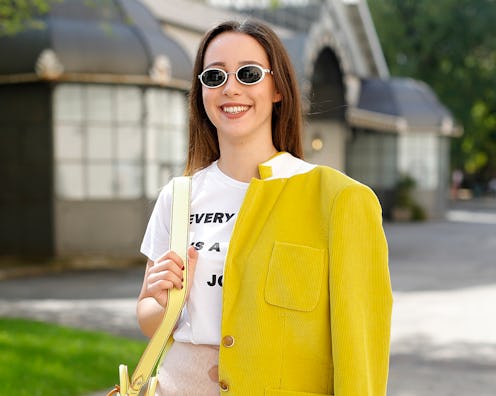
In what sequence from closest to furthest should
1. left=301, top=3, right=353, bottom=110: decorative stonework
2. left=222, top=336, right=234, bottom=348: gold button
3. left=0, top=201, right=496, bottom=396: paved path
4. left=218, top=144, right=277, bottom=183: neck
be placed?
left=222, top=336, right=234, bottom=348: gold button < left=218, top=144, right=277, bottom=183: neck < left=0, top=201, right=496, bottom=396: paved path < left=301, top=3, right=353, bottom=110: decorative stonework

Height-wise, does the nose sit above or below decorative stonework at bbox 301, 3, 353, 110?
below

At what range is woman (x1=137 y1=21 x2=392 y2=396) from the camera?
177cm

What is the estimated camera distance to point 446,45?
1385 inches

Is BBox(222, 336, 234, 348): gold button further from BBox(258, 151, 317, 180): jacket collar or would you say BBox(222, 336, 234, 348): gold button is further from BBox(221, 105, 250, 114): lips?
BBox(221, 105, 250, 114): lips

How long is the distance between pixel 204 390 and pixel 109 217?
1239cm

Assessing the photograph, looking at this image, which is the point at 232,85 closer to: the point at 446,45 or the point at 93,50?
the point at 93,50

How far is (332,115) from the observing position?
841 inches

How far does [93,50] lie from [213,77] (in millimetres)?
12121

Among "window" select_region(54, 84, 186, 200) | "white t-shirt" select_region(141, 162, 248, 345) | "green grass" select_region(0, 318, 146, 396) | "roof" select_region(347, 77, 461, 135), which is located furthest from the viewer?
"roof" select_region(347, 77, 461, 135)

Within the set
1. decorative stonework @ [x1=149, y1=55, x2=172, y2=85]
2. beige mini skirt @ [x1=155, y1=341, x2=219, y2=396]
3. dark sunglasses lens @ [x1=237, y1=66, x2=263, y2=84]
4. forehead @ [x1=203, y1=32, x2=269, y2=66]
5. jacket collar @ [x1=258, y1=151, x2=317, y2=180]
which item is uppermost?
decorative stonework @ [x1=149, y1=55, x2=172, y2=85]

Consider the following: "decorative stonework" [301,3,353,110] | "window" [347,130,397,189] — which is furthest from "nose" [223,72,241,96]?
"window" [347,130,397,189]

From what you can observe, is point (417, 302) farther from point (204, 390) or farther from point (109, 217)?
point (204, 390)

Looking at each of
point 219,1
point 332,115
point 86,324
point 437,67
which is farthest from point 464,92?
point 86,324

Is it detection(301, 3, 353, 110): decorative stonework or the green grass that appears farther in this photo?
detection(301, 3, 353, 110): decorative stonework
